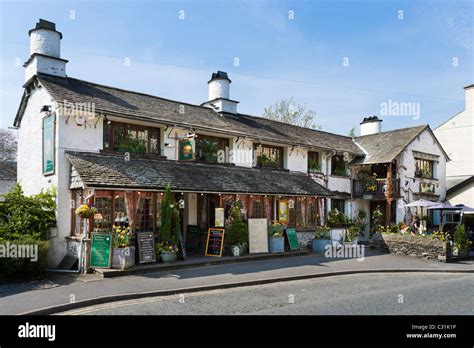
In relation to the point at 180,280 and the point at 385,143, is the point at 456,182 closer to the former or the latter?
the point at 385,143

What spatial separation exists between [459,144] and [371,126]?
7.25 m

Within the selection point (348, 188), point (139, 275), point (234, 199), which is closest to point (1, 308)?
point (139, 275)

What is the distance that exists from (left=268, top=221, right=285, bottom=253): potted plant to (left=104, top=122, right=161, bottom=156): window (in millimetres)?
5949

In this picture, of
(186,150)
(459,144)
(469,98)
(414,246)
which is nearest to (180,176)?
(186,150)

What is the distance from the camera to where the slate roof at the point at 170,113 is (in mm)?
15383

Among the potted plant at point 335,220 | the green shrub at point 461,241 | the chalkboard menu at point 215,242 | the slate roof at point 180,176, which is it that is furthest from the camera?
the potted plant at point 335,220

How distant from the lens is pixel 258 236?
56.9 feet

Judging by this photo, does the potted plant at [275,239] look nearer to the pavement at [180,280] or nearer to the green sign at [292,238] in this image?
the green sign at [292,238]

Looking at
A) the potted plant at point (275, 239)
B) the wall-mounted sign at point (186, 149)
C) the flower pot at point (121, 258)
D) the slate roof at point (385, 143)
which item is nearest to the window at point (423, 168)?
the slate roof at point (385, 143)

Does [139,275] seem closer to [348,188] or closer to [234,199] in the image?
[234,199]

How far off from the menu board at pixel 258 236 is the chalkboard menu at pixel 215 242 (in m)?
1.51

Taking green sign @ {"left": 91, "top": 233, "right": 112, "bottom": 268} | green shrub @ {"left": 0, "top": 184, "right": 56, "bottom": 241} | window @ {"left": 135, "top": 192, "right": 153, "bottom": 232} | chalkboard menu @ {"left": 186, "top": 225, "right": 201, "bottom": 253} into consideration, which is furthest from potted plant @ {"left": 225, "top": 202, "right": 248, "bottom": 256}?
green shrub @ {"left": 0, "top": 184, "right": 56, "bottom": 241}

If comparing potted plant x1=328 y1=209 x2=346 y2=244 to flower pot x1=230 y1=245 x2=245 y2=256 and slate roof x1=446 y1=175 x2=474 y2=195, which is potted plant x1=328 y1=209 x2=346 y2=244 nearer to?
flower pot x1=230 y1=245 x2=245 y2=256

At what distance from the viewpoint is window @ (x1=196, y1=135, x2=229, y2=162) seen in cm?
1861
